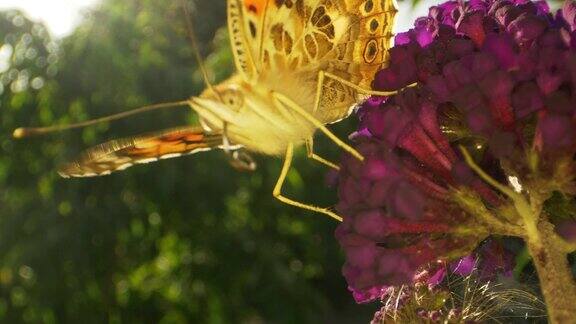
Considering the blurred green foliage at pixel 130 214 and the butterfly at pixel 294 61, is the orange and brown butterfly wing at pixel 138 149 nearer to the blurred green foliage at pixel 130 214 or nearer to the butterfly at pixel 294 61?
the butterfly at pixel 294 61

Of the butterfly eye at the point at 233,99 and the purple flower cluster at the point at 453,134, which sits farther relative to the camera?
the butterfly eye at the point at 233,99

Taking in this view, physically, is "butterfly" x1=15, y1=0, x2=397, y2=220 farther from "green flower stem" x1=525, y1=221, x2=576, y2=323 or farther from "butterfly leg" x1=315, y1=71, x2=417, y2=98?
"green flower stem" x1=525, y1=221, x2=576, y2=323

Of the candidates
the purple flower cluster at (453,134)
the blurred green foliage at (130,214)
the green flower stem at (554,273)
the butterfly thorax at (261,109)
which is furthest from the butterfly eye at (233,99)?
the blurred green foliage at (130,214)

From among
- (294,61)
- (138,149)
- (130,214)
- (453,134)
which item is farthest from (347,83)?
(130,214)

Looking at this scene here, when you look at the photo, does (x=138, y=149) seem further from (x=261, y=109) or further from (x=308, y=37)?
(x=308, y=37)

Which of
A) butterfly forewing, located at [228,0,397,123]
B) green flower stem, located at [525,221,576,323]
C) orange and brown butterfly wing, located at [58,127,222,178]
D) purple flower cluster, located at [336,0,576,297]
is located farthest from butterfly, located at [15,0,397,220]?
green flower stem, located at [525,221,576,323]

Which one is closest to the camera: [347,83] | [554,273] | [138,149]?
[554,273]

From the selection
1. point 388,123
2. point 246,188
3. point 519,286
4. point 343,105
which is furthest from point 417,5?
point 246,188
